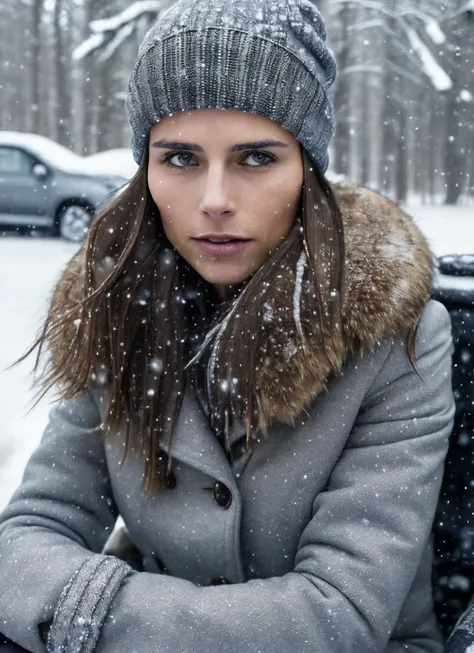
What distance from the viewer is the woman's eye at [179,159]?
1.56m

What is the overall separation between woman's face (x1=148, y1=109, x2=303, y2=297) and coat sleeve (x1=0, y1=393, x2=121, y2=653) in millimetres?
544

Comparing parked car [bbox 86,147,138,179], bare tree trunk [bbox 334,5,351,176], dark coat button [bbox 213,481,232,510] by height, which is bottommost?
dark coat button [bbox 213,481,232,510]

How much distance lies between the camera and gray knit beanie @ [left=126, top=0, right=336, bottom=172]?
5.02 ft

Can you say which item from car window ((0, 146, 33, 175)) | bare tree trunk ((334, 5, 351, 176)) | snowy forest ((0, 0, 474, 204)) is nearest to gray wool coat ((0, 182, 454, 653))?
snowy forest ((0, 0, 474, 204))

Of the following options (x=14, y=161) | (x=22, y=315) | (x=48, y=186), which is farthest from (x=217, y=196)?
(x=14, y=161)

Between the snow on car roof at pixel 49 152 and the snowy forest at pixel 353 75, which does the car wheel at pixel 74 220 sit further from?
the snowy forest at pixel 353 75

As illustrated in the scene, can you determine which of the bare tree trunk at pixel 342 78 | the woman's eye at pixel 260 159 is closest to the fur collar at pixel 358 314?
the woman's eye at pixel 260 159

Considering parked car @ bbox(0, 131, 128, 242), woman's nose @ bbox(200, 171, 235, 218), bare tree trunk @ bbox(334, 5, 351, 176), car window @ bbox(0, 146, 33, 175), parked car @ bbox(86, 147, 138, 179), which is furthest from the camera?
bare tree trunk @ bbox(334, 5, 351, 176)

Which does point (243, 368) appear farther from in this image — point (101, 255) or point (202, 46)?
point (202, 46)

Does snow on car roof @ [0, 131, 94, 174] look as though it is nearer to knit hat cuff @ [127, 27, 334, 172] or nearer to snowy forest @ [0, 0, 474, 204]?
snowy forest @ [0, 0, 474, 204]

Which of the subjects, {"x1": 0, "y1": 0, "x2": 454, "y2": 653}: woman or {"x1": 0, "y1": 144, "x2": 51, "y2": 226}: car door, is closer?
{"x1": 0, "y1": 0, "x2": 454, "y2": 653}: woman

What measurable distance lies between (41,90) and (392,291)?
35.2 m

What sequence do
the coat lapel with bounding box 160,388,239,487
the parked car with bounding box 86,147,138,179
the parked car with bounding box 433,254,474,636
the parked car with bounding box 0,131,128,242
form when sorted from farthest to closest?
the parked car with bounding box 86,147,138,179, the parked car with bounding box 0,131,128,242, the parked car with bounding box 433,254,474,636, the coat lapel with bounding box 160,388,239,487

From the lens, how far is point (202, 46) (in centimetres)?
155
